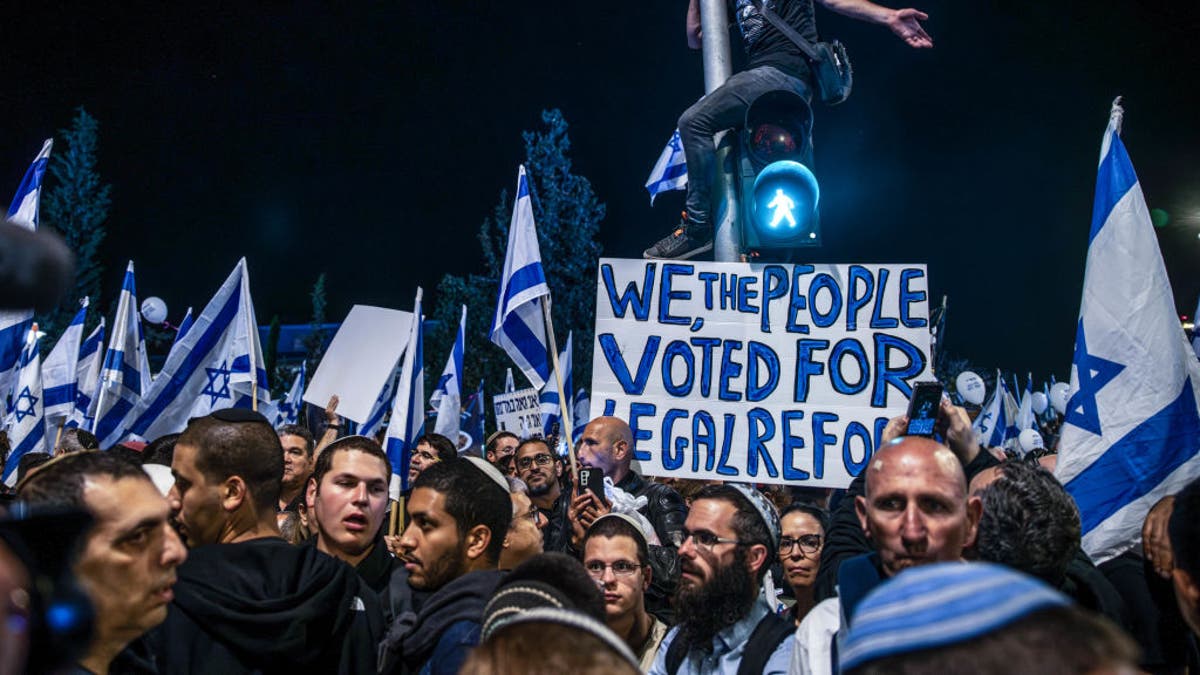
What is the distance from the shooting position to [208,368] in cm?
883

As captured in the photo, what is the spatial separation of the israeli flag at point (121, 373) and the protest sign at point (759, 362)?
6.10 m

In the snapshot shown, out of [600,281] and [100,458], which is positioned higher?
[600,281]

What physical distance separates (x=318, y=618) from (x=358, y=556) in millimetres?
1073

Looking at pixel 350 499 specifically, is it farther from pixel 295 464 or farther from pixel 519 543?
pixel 295 464

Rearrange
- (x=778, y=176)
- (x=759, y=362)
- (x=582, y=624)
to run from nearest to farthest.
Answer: (x=582, y=624) → (x=778, y=176) → (x=759, y=362)

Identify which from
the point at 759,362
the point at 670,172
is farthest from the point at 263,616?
the point at 670,172

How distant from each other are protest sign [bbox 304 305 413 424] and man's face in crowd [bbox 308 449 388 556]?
3.24 m

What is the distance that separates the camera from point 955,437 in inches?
163

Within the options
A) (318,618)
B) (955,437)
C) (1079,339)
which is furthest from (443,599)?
(1079,339)

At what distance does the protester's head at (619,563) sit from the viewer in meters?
4.35

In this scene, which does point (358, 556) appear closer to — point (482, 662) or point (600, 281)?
point (600, 281)

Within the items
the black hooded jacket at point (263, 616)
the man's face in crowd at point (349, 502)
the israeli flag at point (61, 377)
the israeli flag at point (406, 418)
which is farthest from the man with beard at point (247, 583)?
the israeli flag at point (61, 377)

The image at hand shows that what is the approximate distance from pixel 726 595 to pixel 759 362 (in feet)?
6.93

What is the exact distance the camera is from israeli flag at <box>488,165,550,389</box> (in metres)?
6.97
